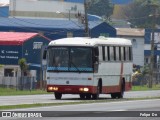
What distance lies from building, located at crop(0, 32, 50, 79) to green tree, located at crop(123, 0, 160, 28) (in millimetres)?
54992

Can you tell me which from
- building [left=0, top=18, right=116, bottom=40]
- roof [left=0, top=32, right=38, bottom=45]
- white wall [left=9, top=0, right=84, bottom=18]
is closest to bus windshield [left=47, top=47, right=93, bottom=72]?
roof [left=0, top=32, right=38, bottom=45]

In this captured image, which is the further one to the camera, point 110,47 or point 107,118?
point 110,47

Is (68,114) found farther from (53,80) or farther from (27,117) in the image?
(53,80)

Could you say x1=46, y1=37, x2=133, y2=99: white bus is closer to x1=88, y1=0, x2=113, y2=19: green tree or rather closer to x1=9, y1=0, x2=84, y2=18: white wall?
x1=9, y1=0, x2=84, y2=18: white wall

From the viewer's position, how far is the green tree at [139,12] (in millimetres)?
138625

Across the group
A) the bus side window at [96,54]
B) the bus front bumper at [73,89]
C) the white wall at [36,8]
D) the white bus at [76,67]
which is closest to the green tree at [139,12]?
the white wall at [36,8]

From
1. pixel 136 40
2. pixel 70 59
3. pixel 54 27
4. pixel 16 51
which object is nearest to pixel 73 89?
pixel 70 59

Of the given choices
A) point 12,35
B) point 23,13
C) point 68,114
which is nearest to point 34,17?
point 23,13

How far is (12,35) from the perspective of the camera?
274ft

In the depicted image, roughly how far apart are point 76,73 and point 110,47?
3.37 m

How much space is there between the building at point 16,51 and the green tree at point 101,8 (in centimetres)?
6844

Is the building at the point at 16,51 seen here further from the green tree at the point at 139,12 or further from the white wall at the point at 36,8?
the green tree at the point at 139,12

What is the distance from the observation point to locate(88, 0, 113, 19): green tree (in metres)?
152

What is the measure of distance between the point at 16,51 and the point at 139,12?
69.7m
